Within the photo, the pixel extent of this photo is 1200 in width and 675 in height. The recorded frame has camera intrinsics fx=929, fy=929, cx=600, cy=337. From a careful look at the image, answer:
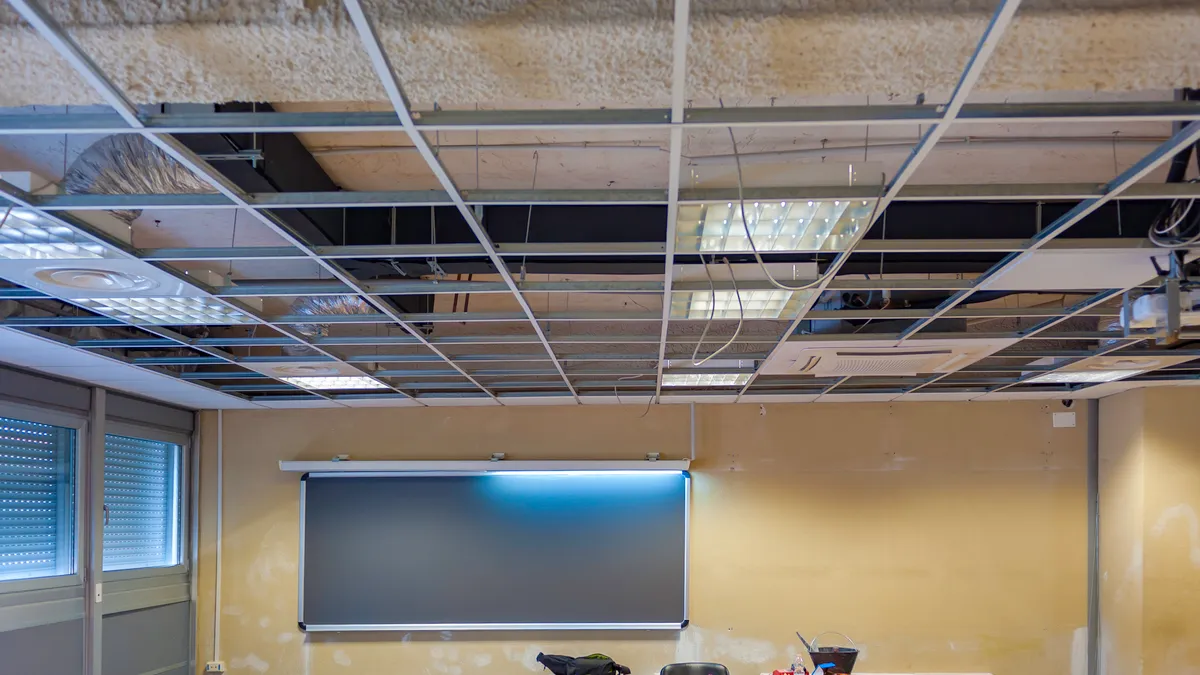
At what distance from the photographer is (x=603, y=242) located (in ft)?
11.9

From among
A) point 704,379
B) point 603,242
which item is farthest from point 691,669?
→ point 603,242

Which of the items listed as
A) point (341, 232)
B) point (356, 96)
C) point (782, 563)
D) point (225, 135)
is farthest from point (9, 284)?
point (782, 563)

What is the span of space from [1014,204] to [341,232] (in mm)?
2660

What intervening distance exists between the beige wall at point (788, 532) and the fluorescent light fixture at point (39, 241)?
4.58 metres

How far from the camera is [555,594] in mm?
7547

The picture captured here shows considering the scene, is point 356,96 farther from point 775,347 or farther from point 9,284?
point 775,347

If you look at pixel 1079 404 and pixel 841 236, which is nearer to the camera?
pixel 841 236

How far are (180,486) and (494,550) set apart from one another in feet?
8.85

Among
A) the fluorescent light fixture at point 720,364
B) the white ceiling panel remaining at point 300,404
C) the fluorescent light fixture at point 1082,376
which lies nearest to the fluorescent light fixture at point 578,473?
the white ceiling panel remaining at point 300,404

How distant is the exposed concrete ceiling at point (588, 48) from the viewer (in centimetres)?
191

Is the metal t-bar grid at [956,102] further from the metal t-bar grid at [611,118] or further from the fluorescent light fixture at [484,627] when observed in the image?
the fluorescent light fixture at [484,627]

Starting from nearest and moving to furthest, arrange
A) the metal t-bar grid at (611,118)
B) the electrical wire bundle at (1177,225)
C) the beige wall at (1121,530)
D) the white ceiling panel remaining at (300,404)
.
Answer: the metal t-bar grid at (611,118), the electrical wire bundle at (1177,225), the beige wall at (1121,530), the white ceiling panel remaining at (300,404)

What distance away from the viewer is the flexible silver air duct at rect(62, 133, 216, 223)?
281 cm

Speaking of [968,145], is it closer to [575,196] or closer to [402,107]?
[575,196]
